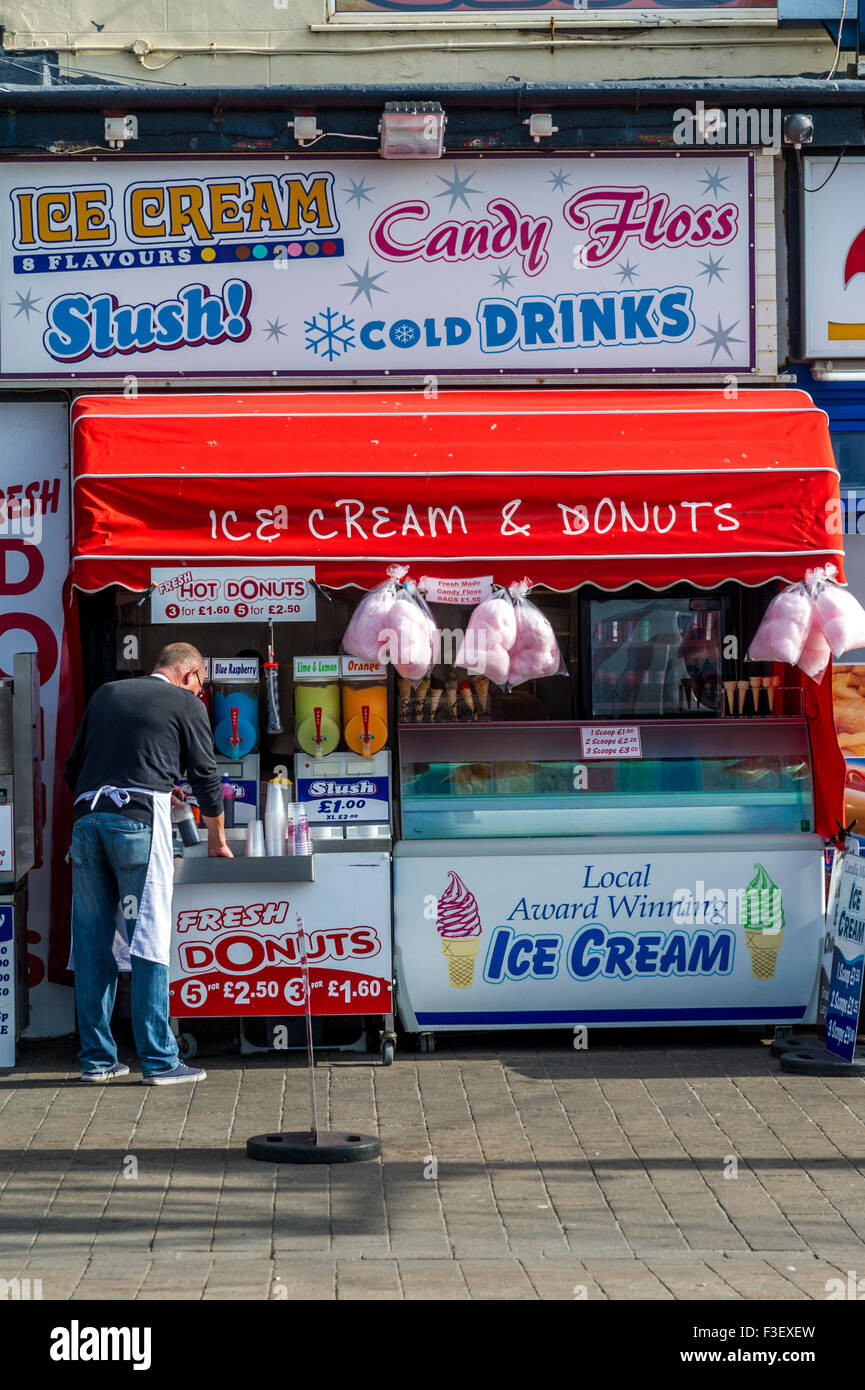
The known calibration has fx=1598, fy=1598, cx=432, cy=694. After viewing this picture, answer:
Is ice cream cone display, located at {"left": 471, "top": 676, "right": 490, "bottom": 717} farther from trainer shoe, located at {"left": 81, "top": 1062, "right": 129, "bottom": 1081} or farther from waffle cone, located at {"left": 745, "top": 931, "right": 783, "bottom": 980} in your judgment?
trainer shoe, located at {"left": 81, "top": 1062, "right": 129, "bottom": 1081}

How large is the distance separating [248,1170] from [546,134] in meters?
5.69

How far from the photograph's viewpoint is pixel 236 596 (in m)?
7.96

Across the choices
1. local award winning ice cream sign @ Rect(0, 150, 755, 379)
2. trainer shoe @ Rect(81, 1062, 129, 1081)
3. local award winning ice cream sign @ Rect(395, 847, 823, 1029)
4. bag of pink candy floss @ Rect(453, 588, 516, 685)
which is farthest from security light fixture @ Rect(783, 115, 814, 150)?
trainer shoe @ Rect(81, 1062, 129, 1081)

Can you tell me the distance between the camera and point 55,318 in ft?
28.5

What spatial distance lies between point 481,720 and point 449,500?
135cm

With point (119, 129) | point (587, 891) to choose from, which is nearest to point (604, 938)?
point (587, 891)

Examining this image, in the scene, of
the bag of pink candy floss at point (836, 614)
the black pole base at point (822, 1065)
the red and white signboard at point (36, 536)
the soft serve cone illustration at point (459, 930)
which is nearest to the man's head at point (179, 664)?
the red and white signboard at point (36, 536)

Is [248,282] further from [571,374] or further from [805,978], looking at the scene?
[805,978]

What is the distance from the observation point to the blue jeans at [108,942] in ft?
24.5

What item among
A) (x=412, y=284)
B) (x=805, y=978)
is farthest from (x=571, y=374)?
(x=805, y=978)

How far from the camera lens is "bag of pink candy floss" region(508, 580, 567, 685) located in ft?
26.3

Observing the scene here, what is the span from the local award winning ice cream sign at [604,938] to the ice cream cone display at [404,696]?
84 cm

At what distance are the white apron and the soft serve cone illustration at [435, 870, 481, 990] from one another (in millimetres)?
1412

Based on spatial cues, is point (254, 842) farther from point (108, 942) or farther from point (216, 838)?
point (108, 942)
